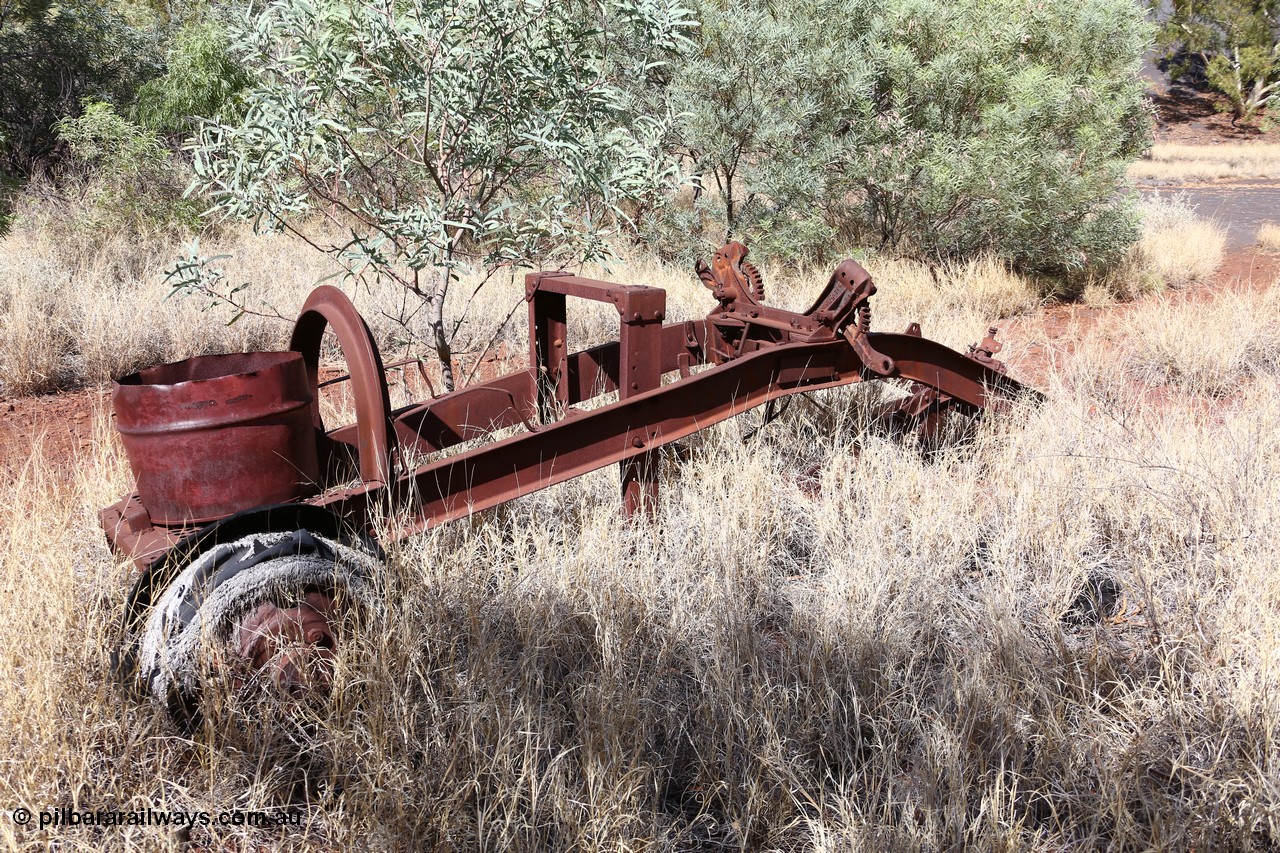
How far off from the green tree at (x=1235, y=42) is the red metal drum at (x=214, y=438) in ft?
160

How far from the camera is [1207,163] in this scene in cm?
2998

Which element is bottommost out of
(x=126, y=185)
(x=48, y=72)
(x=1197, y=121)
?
(x=126, y=185)

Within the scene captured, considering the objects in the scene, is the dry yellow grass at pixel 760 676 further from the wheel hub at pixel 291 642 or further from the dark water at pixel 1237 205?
the dark water at pixel 1237 205

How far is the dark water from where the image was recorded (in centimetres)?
1403

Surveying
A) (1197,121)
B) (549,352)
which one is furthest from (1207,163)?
(549,352)

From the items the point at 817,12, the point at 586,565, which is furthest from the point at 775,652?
the point at 817,12

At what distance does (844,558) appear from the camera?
348 centimetres

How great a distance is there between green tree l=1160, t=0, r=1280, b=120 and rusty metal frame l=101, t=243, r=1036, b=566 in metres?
46.4

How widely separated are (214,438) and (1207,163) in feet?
114

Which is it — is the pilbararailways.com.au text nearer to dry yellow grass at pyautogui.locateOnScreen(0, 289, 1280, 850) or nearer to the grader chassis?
dry yellow grass at pyautogui.locateOnScreen(0, 289, 1280, 850)

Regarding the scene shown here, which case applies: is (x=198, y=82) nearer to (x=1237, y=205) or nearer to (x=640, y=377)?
(x=640, y=377)

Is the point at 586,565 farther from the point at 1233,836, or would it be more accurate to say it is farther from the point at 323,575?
the point at 1233,836

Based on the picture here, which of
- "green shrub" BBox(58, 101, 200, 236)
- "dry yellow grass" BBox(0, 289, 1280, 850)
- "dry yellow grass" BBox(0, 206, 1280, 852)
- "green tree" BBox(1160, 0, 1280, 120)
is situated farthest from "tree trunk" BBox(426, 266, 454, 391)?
"green tree" BBox(1160, 0, 1280, 120)

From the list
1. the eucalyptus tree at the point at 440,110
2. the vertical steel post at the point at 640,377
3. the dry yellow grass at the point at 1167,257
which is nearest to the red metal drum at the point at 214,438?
the vertical steel post at the point at 640,377
